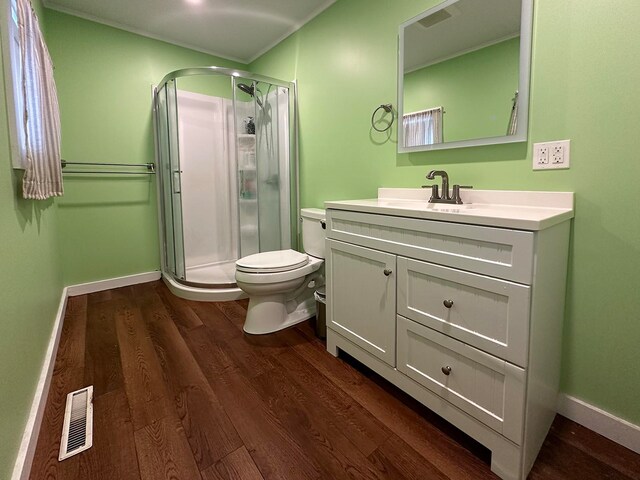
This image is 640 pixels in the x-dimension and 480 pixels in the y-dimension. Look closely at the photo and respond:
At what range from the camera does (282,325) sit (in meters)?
2.19

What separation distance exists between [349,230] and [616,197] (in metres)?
1.05

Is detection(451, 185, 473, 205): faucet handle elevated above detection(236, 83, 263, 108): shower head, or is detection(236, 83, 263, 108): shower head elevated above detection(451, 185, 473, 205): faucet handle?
detection(236, 83, 263, 108): shower head

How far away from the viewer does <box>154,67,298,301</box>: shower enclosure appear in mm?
2775

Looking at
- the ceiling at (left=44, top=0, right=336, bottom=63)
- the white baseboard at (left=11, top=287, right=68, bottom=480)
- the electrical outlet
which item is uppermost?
the ceiling at (left=44, top=0, right=336, bottom=63)

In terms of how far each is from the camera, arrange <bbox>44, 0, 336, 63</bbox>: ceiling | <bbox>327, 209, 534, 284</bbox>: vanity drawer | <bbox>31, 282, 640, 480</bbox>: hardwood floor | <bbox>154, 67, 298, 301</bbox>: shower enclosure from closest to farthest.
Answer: <bbox>327, 209, 534, 284</bbox>: vanity drawer → <bbox>31, 282, 640, 480</bbox>: hardwood floor → <bbox>44, 0, 336, 63</bbox>: ceiling → <bbox>154, 67, 298, 301</bbox>: shower enclosure

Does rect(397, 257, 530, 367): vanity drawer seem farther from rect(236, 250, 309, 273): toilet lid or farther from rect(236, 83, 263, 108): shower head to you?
rect(236, 83, 263, 108): shower head

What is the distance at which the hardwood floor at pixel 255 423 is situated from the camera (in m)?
1.14

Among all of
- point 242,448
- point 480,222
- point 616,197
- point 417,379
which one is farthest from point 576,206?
point 242,448

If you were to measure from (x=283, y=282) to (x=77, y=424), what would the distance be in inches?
45.7

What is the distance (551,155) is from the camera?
52.5 inches

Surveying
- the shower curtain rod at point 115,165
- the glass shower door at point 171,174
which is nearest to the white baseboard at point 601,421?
the glass shower door at point 171,174

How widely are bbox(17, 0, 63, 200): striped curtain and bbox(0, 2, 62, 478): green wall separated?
91 mm

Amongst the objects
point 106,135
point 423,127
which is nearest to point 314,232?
point 423,127

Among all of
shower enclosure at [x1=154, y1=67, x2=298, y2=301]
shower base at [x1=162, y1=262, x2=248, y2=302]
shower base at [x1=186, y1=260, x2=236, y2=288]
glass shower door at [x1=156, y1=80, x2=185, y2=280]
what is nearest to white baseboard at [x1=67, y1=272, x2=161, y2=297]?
shower enclosure at [x1=154, y1=67, x2=298, y2=301]
